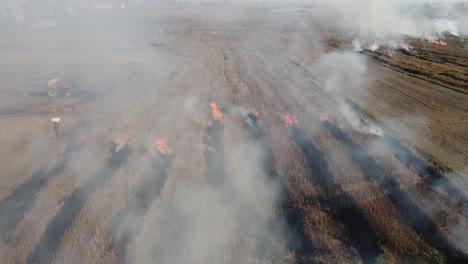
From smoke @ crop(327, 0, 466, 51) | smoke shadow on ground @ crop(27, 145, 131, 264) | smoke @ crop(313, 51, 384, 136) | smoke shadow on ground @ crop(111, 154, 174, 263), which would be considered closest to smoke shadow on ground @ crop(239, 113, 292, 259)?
smoke shadow on ground @ crop(111, 154, 174, 263)

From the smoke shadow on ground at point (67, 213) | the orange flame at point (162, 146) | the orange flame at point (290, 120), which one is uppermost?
the orange flame at point (290, 120)

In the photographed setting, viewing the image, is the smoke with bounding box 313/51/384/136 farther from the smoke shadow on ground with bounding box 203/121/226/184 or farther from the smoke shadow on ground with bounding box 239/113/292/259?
the smoke shadow on ground with bounding box 203/121/226/184

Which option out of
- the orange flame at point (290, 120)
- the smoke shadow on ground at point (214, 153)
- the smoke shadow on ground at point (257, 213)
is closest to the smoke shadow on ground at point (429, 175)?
the orange flame at point (290, 120)

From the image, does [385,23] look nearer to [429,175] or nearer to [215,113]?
[215,113]

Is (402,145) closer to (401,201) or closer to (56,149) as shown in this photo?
(401,201)

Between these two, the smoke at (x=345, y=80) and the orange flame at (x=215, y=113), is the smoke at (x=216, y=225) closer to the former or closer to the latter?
the orange flame at (x=215, y=113)

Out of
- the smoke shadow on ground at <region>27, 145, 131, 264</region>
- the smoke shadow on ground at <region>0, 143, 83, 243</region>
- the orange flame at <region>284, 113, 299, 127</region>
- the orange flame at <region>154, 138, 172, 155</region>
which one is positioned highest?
the orange flame at <region>284, 113, 299, 127</region>

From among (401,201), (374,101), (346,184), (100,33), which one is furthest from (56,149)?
(100,33)
